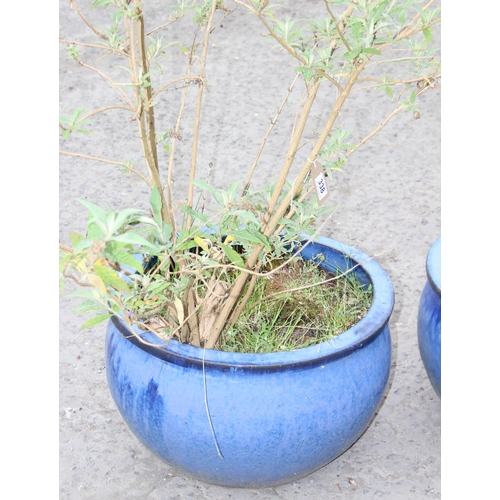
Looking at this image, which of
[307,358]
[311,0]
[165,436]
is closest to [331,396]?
[307,358]

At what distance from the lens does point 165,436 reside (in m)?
1.58

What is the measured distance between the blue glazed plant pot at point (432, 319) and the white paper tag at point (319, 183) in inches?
16.1

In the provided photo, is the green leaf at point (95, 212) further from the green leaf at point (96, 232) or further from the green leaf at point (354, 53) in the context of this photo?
the green leaf at point (354, 53)

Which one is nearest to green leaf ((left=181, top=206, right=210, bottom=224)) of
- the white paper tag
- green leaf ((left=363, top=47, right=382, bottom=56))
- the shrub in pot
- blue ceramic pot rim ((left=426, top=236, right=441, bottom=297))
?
the shrub in pot

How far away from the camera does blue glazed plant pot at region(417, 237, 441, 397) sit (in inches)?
68.9

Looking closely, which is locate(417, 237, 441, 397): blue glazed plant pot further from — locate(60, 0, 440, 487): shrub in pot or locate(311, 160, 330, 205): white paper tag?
locate(311, 160, 330, 205): white paper tag

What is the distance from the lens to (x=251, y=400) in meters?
1.49

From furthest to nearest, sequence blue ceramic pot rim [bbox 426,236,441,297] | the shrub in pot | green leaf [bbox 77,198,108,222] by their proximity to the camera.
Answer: blue ceramic pot rim [bbox 426,236,441,297] → the shrub in pot → green leaf [bbox 77,198,108,222]

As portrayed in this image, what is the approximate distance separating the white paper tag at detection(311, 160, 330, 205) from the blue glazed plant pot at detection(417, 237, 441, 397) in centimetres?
41

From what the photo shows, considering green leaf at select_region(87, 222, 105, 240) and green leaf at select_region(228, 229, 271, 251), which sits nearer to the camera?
green leaf at select_region(87, 222, 105, 240)

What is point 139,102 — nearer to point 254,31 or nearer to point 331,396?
point 331,396

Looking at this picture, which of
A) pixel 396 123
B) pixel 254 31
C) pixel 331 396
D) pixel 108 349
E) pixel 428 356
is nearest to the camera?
pixel 331 396

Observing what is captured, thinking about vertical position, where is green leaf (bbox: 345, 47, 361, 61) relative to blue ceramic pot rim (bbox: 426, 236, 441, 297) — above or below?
above
